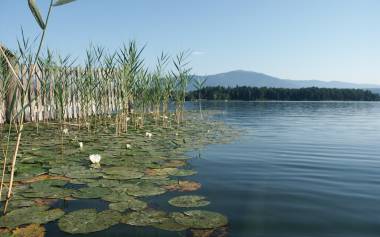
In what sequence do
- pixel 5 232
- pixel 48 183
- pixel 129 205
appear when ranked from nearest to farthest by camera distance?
pixel 5 232 → pixel 129 205 → pixel 48 183

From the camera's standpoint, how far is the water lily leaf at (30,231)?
2.83m

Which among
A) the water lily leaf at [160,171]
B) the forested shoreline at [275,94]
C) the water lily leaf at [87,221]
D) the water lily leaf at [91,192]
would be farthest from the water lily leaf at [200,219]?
the forested shoreline at [275,94]

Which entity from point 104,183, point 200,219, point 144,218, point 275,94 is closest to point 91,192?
point 104,183

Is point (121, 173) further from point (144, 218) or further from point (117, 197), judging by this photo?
point (144, 218)

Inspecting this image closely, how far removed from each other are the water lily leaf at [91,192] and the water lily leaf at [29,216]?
454mm

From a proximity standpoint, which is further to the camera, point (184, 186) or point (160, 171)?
point (160, 171)

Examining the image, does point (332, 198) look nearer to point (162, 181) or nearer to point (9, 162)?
point (162, 181)

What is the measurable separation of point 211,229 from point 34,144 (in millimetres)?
5414

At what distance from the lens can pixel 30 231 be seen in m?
2.91

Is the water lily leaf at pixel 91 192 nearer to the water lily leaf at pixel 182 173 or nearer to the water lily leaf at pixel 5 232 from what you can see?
the water lily leaf at pixel 5 232

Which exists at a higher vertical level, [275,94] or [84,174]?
[275,94]

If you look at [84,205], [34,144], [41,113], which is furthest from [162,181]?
[41,113]

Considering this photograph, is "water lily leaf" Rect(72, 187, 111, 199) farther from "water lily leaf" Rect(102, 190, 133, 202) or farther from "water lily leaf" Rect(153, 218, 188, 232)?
"water lily leaf" Rect(153, 218, 188, 232)

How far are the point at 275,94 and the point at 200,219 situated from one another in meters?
53.3
